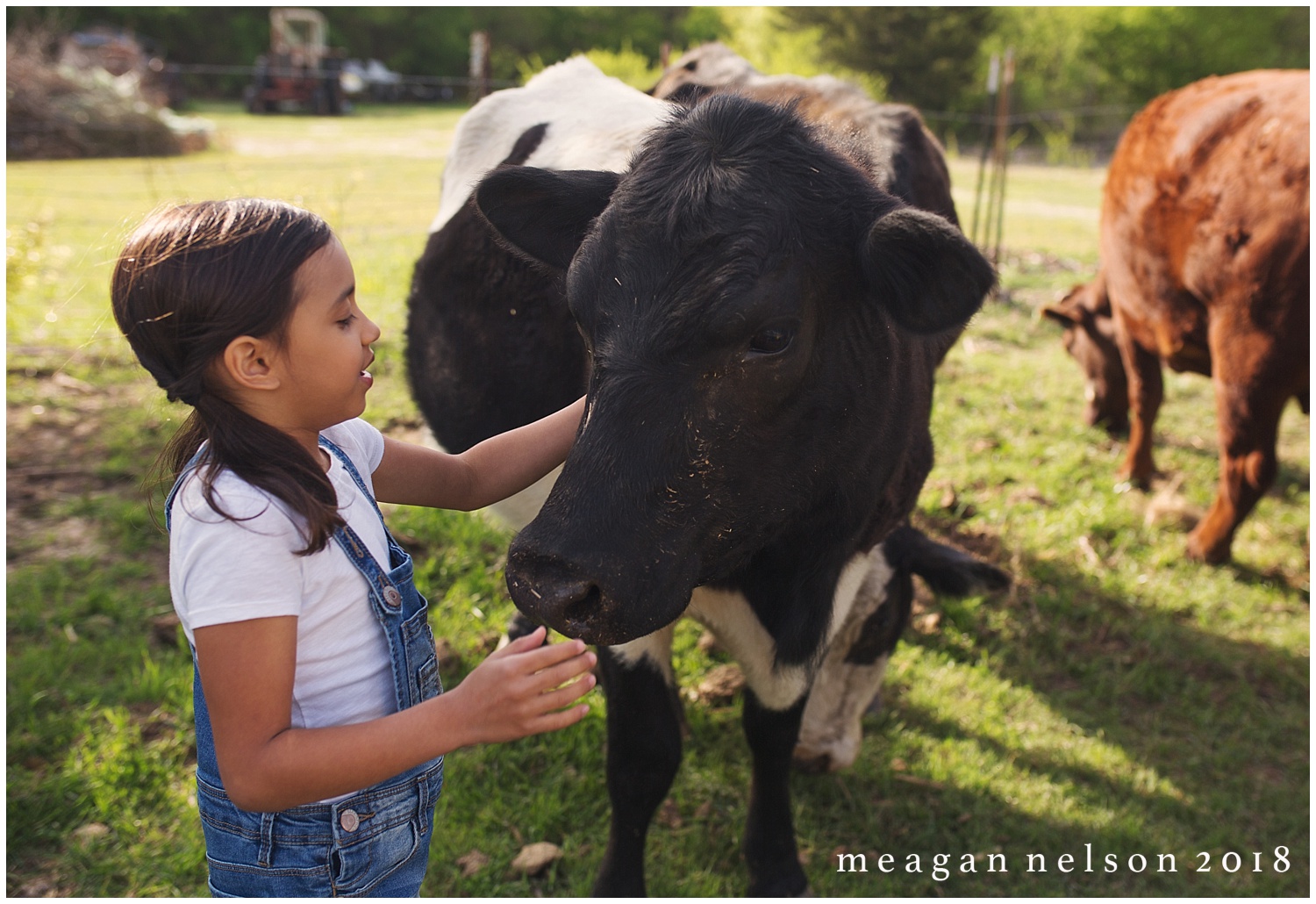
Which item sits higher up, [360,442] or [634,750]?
[360,442]

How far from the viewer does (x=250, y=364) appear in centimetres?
150

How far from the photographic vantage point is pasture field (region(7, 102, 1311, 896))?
9.58 feet

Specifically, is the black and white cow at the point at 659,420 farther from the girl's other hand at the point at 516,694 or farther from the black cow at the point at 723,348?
the girl's other hand at the point at 516,694

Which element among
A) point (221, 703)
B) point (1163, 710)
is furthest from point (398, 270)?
point (221, 703)

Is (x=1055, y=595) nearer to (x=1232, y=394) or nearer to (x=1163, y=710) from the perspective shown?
(x=1163, y=710)

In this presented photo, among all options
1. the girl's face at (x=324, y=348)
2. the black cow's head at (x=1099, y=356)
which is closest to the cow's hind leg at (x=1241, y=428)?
the black cow's head at (x=1099, y=356)

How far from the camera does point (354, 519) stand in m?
1.67

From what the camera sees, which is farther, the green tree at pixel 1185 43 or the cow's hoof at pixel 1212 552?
the green tree at pixel 1185 43

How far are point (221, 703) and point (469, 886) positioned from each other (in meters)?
1.65

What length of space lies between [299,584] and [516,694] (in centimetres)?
39

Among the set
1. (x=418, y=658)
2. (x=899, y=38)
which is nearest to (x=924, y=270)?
(x=418, y=658)

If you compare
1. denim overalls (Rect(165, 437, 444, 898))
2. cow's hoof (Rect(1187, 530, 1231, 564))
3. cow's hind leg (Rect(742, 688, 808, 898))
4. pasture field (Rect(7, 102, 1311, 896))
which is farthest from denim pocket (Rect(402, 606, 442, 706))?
cow's hoof (Rect(1187, 530, 1231, 564))

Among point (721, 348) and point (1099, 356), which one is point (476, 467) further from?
point (1099, 356)

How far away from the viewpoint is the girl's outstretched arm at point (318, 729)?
140 centimetres
